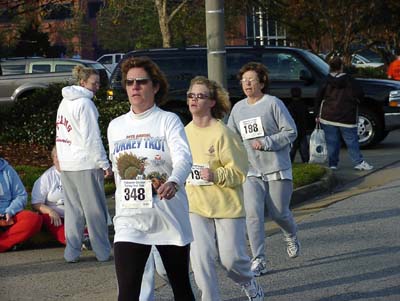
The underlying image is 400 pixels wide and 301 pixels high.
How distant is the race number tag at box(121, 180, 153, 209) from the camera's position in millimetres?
5543

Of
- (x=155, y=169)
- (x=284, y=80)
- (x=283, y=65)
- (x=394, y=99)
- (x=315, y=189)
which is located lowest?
(x=155, y=169)

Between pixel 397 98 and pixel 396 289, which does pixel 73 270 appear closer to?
pixel 396 289

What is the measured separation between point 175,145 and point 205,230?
3.81 feet

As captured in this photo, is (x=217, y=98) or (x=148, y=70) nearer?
(x=148, y=70)

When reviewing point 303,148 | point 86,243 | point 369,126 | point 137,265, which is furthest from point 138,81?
point 369,126

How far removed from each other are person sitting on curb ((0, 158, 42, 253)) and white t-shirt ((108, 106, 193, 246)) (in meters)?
3.92

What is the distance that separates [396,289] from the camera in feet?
25.2

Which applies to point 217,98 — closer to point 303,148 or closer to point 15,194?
point 15,194

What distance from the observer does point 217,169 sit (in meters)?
6.64

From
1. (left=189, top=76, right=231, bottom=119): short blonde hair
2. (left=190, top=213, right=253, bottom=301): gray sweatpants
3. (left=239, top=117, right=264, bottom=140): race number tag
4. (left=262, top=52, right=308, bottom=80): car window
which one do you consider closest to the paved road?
(left=190, top=213, right=253, bottom=301): gray sweatpants

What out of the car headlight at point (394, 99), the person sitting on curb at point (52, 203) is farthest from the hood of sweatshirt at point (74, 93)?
the car headlight at point (394, 99)

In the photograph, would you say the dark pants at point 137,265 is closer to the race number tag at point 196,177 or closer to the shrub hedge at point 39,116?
the race number tag at point 196,177

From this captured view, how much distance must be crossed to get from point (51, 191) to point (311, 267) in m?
2.80

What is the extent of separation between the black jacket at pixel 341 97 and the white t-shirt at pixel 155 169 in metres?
9.75
